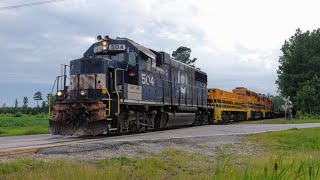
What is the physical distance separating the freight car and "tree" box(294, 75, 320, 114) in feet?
15.7

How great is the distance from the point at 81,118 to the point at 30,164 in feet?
24.3

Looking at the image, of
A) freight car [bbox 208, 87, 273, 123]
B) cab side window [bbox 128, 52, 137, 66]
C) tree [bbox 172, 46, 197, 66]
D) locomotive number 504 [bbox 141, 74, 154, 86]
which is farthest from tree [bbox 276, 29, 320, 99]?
cab side window [bbox 128, 52, 137, 66]

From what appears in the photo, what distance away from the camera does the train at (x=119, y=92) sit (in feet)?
48.5

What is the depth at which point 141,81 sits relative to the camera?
680 inches

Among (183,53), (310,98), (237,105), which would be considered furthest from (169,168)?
(183,53)

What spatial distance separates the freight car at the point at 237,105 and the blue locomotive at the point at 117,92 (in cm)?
925

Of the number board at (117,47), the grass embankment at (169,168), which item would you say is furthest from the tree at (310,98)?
the grass embankment at (169,168)

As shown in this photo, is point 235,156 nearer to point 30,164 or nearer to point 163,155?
point 163,155

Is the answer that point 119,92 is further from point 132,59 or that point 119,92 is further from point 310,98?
point 310,98

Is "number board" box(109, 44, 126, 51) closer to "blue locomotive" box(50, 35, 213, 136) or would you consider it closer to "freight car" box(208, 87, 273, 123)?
"blue locomotive" box(50, 35, 213, 136)

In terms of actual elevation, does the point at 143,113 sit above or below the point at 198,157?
above

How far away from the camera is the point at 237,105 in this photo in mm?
37250

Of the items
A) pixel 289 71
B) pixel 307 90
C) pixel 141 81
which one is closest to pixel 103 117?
pixel 141 81

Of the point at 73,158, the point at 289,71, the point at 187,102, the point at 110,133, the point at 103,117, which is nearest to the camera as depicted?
the point at 73,158
